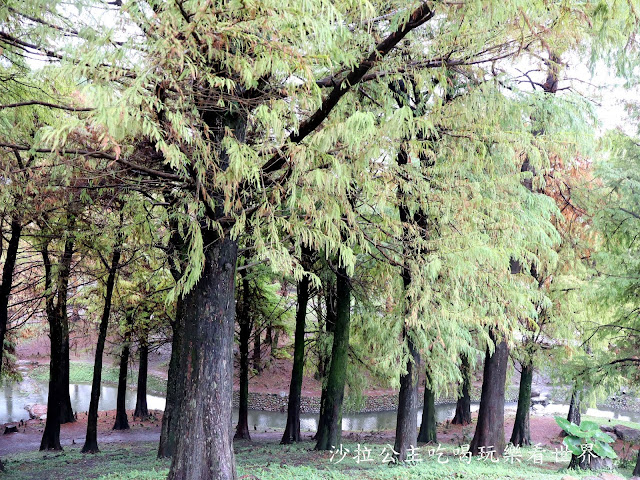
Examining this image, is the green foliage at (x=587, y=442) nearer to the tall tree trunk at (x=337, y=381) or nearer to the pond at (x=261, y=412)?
the tall tree trunk at (x=337, y=381)

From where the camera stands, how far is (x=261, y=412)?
23.0m

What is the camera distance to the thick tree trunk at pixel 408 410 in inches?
314

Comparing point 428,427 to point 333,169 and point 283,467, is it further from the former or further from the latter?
point 333,169

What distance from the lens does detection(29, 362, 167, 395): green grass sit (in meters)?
27.2

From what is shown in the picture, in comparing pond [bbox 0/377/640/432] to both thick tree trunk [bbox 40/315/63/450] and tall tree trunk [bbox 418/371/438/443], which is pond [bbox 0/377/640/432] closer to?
tall tree trunk [bbox 418/371/438/443]

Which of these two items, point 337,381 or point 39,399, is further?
point 39,399

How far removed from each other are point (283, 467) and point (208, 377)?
98.5 inches

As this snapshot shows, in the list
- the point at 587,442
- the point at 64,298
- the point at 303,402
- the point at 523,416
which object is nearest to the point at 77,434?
the point at 64,298

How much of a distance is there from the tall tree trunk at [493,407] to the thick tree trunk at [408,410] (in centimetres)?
255

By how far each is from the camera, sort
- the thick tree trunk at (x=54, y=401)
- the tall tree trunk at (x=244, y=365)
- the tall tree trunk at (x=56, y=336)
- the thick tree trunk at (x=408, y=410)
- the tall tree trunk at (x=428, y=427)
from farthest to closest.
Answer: the tall tree trunk at (x=428, y=427)
the tall tree trunk at (x=244, y=365)
the thick tree trunk at (x=54, y=401)
the tall tree trunk at (x=56, y=336)
the thick tree trunk at (x=408, y=410)

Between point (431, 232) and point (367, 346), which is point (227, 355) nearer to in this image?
point (431, 232)

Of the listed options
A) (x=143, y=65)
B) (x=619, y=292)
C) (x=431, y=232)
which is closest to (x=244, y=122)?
(x=143, y=65)

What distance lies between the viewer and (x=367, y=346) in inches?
428

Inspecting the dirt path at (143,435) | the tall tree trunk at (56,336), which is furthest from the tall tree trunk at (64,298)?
the dirt path at (143,435)
